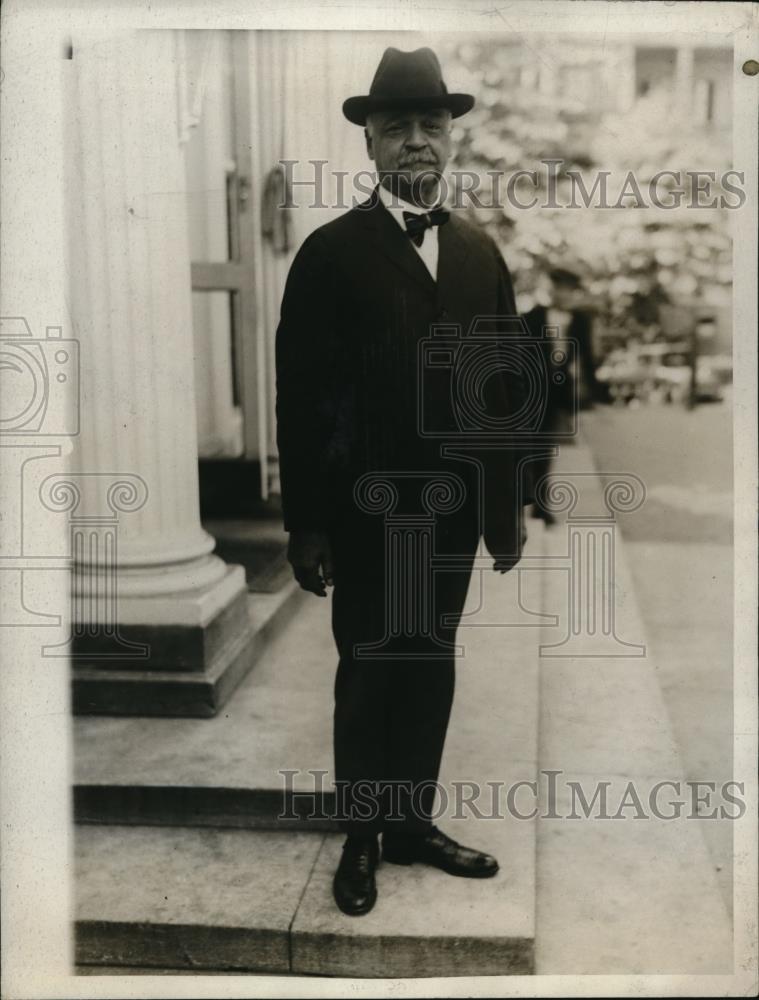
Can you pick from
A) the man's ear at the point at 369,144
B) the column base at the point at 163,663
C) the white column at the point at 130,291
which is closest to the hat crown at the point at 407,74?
the man's ear at the point at 369,144

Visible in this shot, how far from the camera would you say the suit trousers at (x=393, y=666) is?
341cm

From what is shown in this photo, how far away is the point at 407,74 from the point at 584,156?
0.58 meters

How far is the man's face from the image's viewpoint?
10.8 ft

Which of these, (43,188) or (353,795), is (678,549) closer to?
(353,795)

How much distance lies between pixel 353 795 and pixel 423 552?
81 cm

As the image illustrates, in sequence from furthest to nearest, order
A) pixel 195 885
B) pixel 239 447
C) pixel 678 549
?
pixel 239 447 → pixel 678 549 → pixel 195 885

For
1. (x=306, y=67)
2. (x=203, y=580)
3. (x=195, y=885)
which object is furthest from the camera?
(x=203, y=580)

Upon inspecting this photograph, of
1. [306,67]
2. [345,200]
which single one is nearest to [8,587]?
[345,200]

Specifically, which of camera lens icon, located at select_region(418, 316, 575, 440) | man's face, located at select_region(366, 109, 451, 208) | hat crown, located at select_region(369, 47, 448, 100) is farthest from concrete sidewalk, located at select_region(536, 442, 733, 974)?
hat crown, located at select_region(369, 47, 448, 100)

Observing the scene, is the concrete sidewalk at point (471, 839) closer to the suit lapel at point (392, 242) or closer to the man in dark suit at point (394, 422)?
the man in dark suit at point (394, 422)

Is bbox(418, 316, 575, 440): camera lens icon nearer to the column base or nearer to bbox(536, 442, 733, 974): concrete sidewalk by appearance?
bbox(536, 442, 733, 974): concrete sidewalk

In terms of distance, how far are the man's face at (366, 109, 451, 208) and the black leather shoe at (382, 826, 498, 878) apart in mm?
1933

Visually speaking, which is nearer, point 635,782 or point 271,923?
point 271,923

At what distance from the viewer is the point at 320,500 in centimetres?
334
